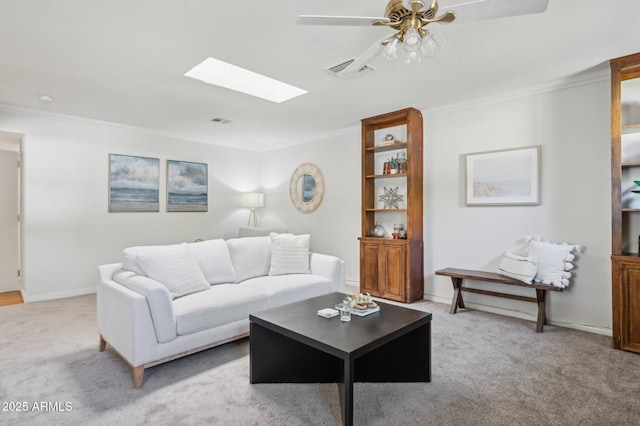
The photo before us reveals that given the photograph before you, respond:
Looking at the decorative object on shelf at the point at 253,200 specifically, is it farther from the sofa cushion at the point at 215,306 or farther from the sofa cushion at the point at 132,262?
the sofa cushion at the point at 132,262

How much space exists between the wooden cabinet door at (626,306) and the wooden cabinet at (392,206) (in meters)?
1.92

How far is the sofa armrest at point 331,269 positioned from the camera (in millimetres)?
3672

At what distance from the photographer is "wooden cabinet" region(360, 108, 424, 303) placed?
168 inches

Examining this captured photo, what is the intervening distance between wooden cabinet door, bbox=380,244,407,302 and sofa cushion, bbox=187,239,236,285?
1956 mm

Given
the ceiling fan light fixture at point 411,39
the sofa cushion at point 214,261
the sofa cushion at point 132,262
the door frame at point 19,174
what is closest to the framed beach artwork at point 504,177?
the ceiling fan light fixture at point 411,39

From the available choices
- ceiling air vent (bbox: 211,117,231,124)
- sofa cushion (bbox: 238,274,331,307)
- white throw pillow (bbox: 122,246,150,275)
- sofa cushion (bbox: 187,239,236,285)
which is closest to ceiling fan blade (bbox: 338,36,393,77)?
sofa cushion (bbox: 238,274,331,307)

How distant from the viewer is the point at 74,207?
15.1ft

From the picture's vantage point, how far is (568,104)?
11.1 ft

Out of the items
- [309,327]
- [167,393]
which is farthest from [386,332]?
[167,393]

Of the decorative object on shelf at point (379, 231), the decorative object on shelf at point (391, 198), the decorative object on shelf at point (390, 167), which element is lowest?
the decorative object on shelf at point (379, 231)

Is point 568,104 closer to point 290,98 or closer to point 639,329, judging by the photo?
point 639,329

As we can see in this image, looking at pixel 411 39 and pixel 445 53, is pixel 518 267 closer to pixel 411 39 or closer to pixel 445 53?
pixel 445 53

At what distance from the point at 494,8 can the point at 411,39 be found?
0.41m

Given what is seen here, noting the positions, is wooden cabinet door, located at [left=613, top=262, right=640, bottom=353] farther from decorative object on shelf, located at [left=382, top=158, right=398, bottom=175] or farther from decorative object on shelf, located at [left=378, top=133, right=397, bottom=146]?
decorative object on shelf, located at [left=378, top=133, right=397, bottom=146]
